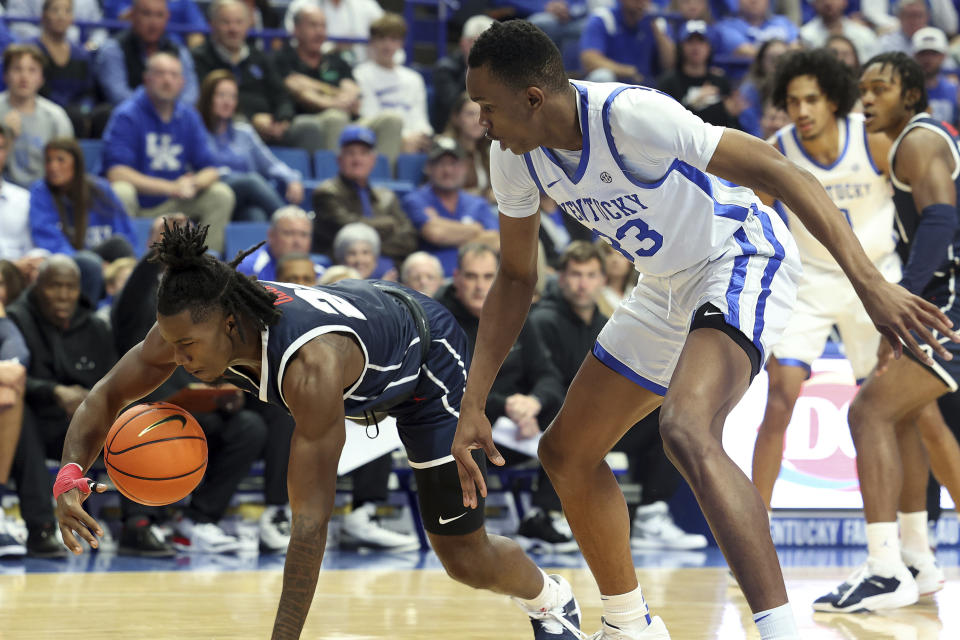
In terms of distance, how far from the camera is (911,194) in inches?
216

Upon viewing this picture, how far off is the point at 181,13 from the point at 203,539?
5.86 meters

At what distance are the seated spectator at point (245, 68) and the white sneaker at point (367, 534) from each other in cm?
429

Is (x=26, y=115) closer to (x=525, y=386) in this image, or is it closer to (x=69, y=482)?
(x=525, y=386)

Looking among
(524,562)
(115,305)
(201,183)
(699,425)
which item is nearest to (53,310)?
(115,305)

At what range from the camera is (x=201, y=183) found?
29.6ft

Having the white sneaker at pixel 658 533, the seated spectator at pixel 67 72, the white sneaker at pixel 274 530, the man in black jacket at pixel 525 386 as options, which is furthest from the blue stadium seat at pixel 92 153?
the white sneaker at pixel 658 533

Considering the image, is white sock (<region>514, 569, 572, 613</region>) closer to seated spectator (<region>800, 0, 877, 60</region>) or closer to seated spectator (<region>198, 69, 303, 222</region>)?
seated spectator (<region>198, 69, 303, 222</region>)

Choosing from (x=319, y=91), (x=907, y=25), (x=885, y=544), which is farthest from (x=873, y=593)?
(x=907, y=25)

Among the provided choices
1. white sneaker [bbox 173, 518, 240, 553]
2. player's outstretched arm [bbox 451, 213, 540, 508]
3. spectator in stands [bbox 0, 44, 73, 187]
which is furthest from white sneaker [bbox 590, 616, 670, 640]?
spectator in stands [bbox 0, 44, 73, 187]

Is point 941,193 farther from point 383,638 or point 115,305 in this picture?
point 115,305

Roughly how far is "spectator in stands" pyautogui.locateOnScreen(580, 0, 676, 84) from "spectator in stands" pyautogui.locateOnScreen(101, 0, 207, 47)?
3.61 meters

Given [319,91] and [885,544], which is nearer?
[885,544]

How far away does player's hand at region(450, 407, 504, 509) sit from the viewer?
369 cm

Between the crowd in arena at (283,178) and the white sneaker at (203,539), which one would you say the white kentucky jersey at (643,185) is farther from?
the white sneaker at (203,539)
